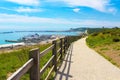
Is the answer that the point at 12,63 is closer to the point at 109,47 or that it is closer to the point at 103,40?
the point at 109,47

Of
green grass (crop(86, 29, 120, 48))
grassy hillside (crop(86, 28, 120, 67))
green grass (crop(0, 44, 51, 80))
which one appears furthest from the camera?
green grass (crop(86, 29, 120, 48))

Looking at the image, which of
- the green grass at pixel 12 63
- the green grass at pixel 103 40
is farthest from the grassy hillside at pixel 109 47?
the green grass at pixel 12 63

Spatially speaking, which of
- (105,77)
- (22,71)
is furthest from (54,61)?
(22,71)

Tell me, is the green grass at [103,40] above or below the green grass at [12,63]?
below

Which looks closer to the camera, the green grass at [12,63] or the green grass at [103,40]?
the green grass at [12,63]

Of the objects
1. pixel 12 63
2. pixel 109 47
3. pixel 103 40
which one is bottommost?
pixel 103 40

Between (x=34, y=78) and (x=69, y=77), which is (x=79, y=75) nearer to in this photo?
(x=69, y=77)

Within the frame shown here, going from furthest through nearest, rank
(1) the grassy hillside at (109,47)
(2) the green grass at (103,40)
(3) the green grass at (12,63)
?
(2) the green grass at (103,40), (1) the grassy hillside at (109,47), (3) the green grass at (12,63)

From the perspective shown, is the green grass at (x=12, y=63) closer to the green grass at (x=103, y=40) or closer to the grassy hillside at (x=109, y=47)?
the grassy hillside at (x=109, y=47)

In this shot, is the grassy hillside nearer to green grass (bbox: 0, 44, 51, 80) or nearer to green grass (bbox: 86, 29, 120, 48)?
green grass (bbox: 86, 29, 120, 48)

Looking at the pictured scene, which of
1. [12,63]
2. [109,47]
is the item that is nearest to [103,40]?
[109,47]

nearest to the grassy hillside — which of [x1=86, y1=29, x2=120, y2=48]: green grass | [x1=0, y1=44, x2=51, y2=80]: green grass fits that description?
[x1=86, y1=29, x2=120, y2=48]: green grass

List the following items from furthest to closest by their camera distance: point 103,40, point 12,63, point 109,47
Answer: point 103,40
point 109,47
point 12,63

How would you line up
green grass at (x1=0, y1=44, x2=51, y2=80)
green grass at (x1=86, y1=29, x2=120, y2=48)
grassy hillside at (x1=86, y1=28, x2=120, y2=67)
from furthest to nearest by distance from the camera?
green grass at (x1=86, y1=29, x2=120, y2=48), grassy hillside at (x1=86, y1=28, x2=120, y2=67), green grass at (x1=0, y1=44, x2=51, y2=80)
